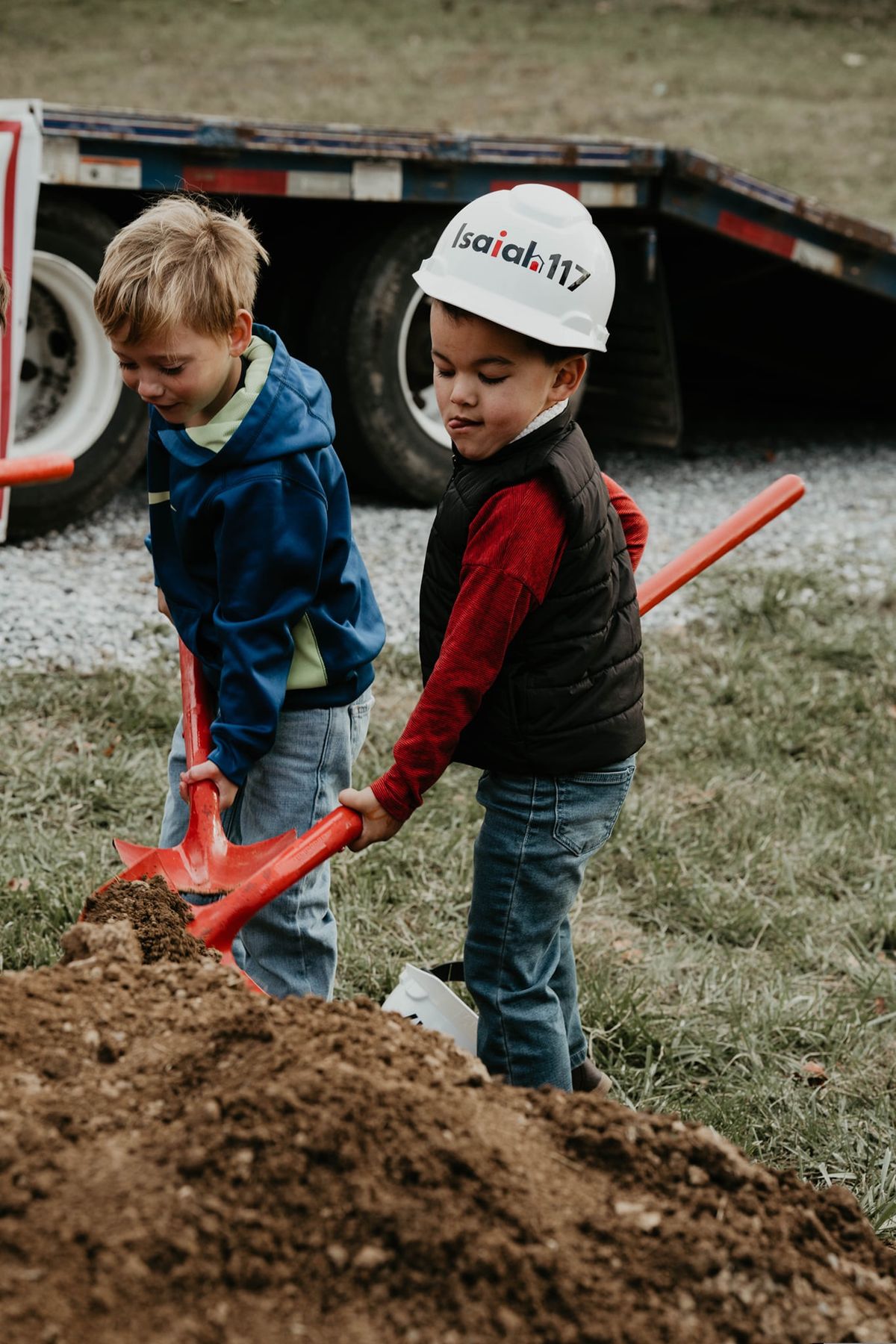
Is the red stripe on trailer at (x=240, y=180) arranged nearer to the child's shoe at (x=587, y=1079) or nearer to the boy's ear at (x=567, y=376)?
the boy's ear at (x=567, y=376)

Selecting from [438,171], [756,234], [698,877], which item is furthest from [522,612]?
[756,234]

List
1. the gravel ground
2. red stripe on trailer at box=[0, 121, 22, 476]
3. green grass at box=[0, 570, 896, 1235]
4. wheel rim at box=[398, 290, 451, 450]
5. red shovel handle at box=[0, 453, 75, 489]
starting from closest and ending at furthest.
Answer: red shovel handle at box=[0, 453, 75, 489] < green grass at box=[0, 570, 896, 1235] < red stripe on trailer at box=[0, 121, 22, 476] < the gravel ground < wheel rim at box=[398, 290, 451, 450]

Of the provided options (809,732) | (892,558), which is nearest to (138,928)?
(809,732)

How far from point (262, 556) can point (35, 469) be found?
0.51 meters

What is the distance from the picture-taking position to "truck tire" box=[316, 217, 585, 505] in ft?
19.3

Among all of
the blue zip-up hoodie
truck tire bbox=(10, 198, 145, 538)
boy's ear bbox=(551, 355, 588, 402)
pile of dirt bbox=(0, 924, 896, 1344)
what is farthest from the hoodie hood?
truck tire bbox=(10, 198, 145, 538)

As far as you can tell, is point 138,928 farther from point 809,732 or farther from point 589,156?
point 589,156

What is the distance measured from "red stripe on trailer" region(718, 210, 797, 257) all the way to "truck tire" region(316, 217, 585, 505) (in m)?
1.41

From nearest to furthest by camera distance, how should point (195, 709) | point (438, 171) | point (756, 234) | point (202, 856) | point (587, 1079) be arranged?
point (202, 856) < point (195, 709) < point (587, 1079) < point (438, 171) < point (756, 234)

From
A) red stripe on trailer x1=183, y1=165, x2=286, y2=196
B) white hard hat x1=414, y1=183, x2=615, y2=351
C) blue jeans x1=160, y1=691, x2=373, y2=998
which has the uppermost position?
red stripe on trailer x1=183, y1=165, x2=286, y2=196

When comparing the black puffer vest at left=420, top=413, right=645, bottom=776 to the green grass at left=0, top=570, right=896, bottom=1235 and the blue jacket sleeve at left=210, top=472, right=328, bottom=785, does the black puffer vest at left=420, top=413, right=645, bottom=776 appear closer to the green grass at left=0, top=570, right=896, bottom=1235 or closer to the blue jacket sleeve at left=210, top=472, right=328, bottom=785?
the blue jacket sleeve at left=210, top=472, right=328, bottom=785

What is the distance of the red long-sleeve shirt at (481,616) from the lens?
6.76ft

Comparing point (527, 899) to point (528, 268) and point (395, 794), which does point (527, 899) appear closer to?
point (395, 794)

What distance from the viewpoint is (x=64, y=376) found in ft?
17.7
